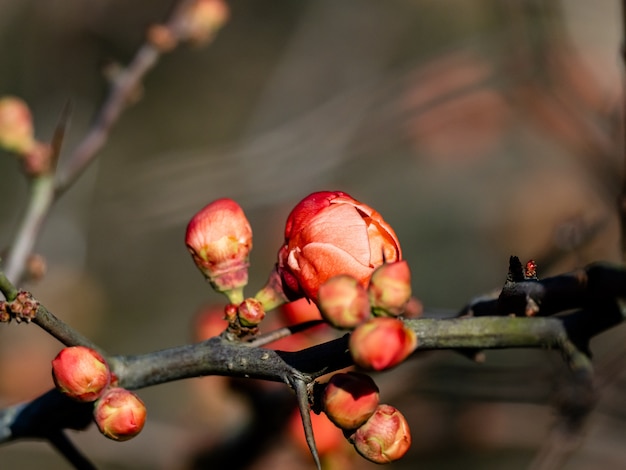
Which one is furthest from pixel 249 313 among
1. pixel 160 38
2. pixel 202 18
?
pixel 202 18

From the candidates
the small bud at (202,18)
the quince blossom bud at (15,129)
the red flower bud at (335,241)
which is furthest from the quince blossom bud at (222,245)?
the small bud at (202,18)

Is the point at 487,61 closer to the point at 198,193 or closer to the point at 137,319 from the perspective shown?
the point at 198,193

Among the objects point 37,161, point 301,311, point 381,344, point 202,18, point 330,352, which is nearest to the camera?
point 381,344

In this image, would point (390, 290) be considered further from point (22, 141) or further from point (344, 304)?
point (22, 141)

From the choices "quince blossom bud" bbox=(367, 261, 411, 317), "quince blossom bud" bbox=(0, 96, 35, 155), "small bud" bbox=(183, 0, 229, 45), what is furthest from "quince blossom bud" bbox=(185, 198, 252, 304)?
"small bud" bbox=(183, 0, 229, 45)

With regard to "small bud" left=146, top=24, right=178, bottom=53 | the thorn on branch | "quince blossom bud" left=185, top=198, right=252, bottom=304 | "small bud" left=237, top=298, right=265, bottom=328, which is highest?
"small bud" left=146, top=24, right=178, bottom=53

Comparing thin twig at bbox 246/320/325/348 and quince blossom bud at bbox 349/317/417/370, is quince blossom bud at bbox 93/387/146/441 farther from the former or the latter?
quince blossom bud at bbox 349/317/417/370

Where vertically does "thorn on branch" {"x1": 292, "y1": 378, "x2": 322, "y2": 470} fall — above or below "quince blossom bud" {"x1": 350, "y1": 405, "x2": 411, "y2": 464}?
above
